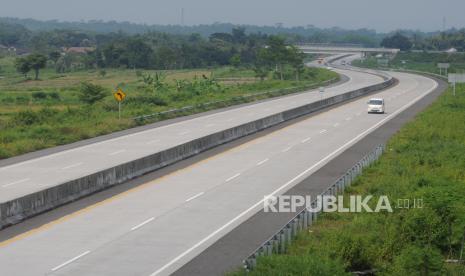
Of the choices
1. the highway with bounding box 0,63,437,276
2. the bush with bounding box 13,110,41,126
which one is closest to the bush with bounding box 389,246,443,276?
the highway with bounding box 0,63,437,276

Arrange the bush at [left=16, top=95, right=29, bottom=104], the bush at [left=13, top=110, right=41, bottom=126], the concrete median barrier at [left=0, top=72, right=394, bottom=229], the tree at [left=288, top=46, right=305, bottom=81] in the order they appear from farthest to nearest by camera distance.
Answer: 1. the tree at [left=288, top=46, right=305, bottom=81]
2. the bush at [left=16, top=95, right=29, bottom=104]
3. the bush at [left=13, top=110, right=41, bottom=126]
4. the concrete median barrier at [left=0, top=72, right=394, bottom=229]

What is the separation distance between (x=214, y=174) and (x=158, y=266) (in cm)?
1609

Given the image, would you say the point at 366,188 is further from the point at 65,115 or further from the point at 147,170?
the point at 65,115

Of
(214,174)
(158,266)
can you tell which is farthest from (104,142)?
(158,266)

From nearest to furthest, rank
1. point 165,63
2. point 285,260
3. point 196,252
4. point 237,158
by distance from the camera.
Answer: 1. point 285,260
2. point 196,252
3. point 237,158
4. point 165,63

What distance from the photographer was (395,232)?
2359 cm

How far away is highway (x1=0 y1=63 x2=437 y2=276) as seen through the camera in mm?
Answer: 22328

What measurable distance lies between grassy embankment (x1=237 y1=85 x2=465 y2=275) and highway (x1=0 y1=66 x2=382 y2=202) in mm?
11088

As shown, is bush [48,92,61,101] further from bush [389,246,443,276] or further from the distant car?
bush [389,246,443,276]

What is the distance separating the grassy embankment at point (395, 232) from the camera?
60.7ft

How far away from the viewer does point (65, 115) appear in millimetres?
63125

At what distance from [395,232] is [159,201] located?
9748 mm

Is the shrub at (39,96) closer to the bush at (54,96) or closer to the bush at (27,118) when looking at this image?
the bush at (54,96)

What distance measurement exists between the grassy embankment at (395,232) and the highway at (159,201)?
3105 mm
